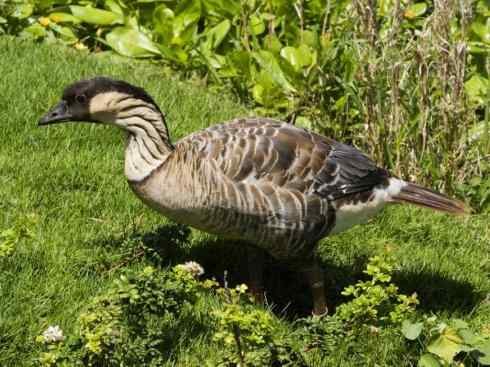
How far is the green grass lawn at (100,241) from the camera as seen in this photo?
436cm

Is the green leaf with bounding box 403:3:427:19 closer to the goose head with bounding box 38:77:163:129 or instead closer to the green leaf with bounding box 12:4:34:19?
the green leaf with bounding box 12:4:34:19

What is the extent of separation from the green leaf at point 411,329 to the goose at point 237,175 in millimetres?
716

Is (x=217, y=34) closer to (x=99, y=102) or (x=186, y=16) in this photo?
(x=186, y=16)

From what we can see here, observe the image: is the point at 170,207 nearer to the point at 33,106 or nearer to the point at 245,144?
the point at 245,144

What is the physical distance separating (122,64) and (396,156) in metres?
2.78

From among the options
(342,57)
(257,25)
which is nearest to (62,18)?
(257,25)

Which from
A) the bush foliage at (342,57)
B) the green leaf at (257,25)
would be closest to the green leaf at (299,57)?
the bush foliage at (342,57)

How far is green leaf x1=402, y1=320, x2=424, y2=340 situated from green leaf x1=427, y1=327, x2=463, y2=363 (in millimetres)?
84

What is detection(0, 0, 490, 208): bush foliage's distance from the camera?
6.16 meters

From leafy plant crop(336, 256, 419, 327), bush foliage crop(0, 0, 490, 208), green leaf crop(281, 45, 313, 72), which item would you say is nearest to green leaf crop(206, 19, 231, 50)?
bush foliage crop(0, 0, 490, 208)

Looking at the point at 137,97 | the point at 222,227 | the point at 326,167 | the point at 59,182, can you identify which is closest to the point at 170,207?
the point at 222,227

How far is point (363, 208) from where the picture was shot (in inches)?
190

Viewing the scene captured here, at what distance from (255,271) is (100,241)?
939 mm

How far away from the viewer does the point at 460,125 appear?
6.21 metres
